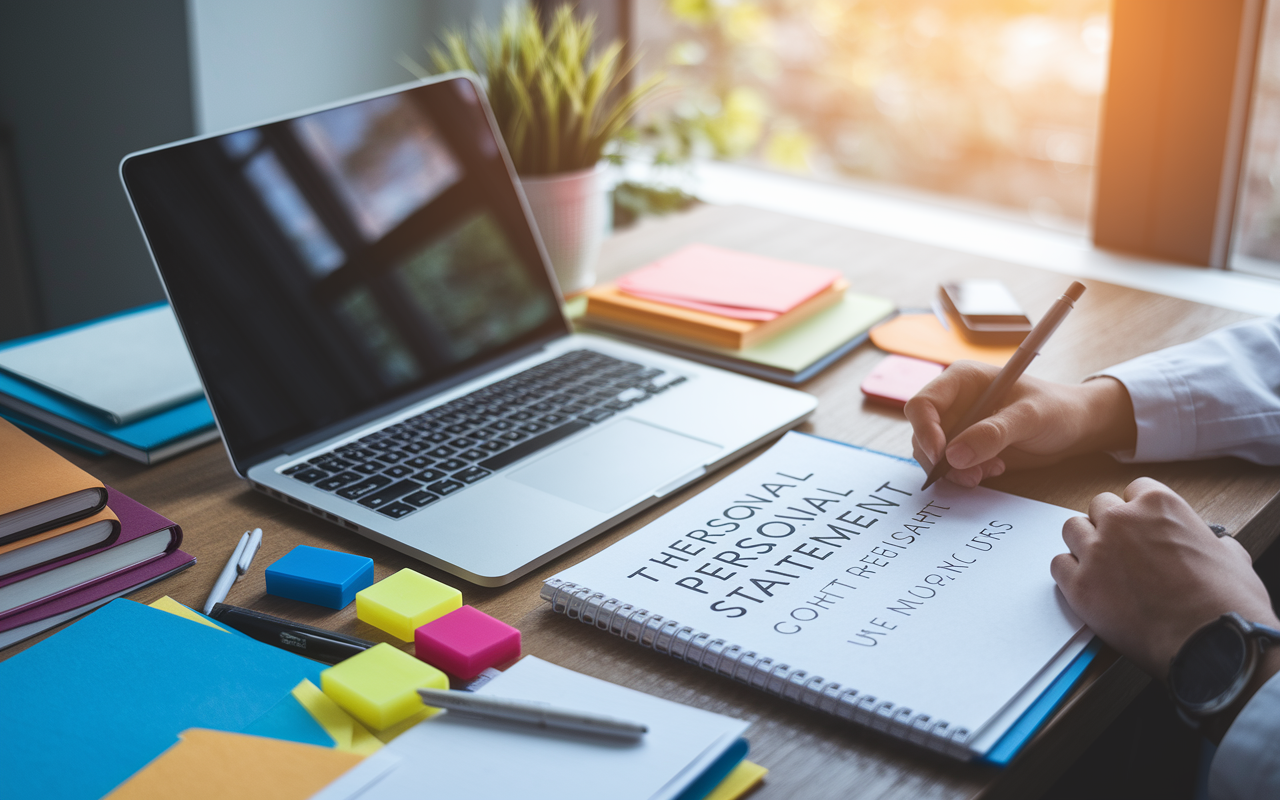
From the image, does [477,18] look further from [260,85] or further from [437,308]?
[437,308]

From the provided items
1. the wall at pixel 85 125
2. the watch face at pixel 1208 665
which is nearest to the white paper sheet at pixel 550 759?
the watch face at pixel 1208 665

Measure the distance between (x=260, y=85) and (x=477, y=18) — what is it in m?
0.43

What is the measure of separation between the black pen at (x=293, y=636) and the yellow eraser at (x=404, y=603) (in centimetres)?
2

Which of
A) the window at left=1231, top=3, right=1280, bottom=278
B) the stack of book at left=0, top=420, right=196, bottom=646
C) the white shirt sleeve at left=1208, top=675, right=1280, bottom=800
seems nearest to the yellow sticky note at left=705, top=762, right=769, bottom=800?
the white shirt sleeve at left=1208, top=675, right=1280, bottom=800

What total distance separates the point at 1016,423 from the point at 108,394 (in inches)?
29.9

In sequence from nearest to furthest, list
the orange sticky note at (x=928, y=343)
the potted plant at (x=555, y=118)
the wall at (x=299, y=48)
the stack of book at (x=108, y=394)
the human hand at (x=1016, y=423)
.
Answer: the human hand at (x=1016, y=423) < the stack of book at (x=108, y=394) < the orange sticky note at (x=928, y=343) < the potted plant at (x=555, y=118) < the wall at (x=299, y=48)

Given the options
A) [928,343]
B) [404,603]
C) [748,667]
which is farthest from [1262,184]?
[404,603]

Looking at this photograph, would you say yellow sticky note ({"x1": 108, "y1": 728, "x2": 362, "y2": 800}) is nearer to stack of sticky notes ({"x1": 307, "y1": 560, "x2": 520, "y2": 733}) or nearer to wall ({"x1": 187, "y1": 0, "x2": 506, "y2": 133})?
stack of sticky notes ({"x1": 307, "y1": 560, "x2": 520, "y2": 733})

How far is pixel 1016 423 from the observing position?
2.52 ft

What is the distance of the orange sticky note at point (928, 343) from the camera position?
102cm

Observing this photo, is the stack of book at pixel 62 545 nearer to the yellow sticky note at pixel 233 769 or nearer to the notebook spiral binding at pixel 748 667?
the yellow sticky note at pixel 233 769

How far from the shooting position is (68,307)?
190cm

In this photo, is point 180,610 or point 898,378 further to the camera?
point 898,378

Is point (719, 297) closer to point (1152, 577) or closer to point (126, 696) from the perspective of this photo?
point (1152, 577)
